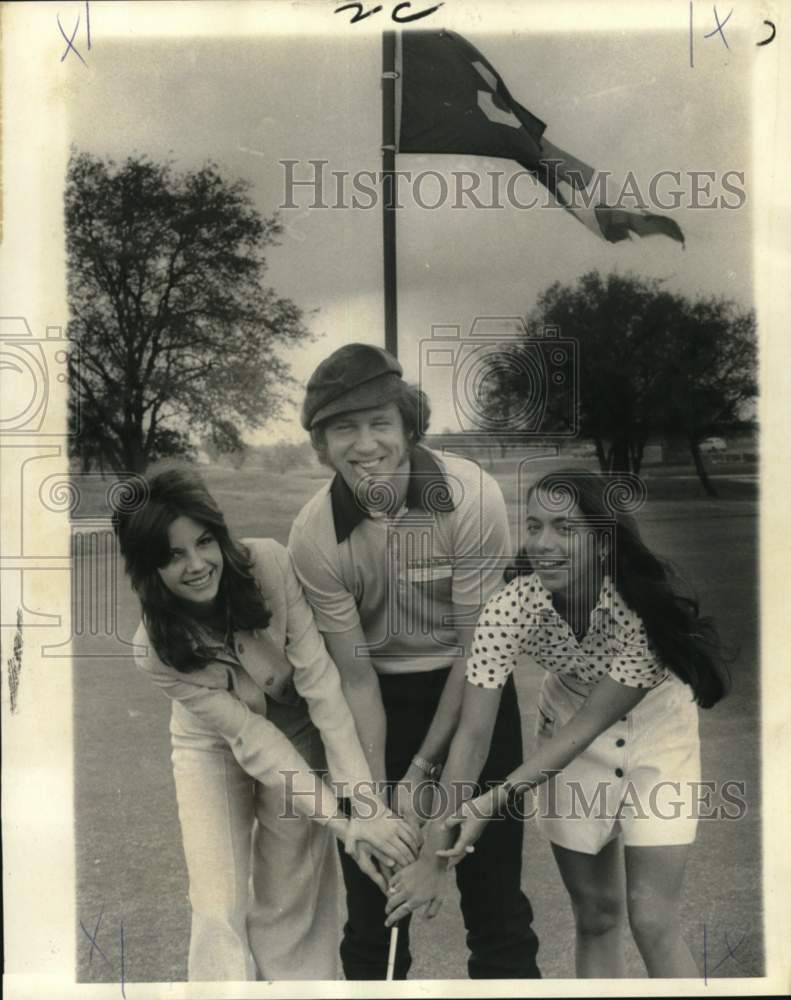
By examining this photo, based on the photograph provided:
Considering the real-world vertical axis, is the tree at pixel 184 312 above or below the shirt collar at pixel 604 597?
above

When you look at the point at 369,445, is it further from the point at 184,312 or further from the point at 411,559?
the point at 184,312

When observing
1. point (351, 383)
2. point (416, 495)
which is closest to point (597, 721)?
point (416, 495)

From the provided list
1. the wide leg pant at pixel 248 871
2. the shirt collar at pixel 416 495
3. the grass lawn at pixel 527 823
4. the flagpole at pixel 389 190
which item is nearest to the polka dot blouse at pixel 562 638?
the grass lawn at pixel 527 823

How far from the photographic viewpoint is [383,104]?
12.4 ft

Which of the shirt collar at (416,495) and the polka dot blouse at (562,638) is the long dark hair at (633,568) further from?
the shirt collar at (416,495)

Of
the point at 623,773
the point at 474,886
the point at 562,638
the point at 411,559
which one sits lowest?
the point at 474,886

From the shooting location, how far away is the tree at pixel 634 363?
12.4ft

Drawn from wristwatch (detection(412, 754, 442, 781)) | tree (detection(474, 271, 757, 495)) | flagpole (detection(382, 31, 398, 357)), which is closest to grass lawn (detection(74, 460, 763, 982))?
tree (detection(474, 271, 757, 495))

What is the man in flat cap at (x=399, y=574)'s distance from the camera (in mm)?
3766

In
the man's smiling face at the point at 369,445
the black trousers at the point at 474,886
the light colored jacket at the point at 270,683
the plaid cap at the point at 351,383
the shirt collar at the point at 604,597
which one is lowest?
the black trousers at the point at 474,886

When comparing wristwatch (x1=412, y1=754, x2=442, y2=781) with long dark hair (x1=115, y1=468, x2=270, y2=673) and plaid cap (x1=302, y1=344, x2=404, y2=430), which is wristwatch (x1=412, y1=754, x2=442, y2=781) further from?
plaid cap (x1=302, y1=344, x2=404, y2=430)

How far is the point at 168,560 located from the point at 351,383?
2.65ft

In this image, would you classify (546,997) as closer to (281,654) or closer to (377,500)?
(281,654)

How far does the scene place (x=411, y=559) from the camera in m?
3.80
